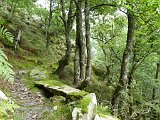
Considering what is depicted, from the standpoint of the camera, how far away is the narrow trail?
6807 mm

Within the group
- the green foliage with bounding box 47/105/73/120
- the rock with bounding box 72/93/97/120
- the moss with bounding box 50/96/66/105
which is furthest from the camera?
the moss with bounding box 50/96/66/105

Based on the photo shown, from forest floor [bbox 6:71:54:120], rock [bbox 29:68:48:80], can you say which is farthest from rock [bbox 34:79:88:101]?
rock [bbox 29:68:48:80]

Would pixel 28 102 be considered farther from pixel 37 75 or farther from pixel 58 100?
pixel 37 75

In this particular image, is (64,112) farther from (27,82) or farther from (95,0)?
(95,0)

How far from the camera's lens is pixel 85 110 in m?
6.44

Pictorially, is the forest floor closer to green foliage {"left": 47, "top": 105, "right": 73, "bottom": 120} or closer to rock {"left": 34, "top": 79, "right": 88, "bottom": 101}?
green foliage {"left": 47, "top": 105, "right": 73, "bottom": 120}

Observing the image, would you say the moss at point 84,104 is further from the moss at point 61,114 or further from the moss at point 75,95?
the moss at point 75,95

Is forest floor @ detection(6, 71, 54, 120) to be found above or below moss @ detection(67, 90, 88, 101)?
below

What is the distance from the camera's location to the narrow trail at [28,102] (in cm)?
681

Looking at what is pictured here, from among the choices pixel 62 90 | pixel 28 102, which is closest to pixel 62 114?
pixel 28 102

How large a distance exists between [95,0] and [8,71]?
33.3 ft

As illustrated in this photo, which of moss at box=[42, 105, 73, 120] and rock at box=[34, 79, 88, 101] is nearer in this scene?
moss at box=[42, 105, 73, 120]

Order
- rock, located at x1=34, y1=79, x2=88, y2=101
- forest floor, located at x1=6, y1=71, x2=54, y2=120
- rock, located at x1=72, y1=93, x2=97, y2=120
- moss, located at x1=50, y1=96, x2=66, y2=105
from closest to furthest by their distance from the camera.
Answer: rock, located at x1=72, y1=93, x2=97, y2=120 < forest floor, located at x1=6, y1=71, x2=54, y2=120 < moss, located at x1=50, y1=96, x2=66, y2=105 < rock, located at x1=34, y1=79, x2=88, y2=101

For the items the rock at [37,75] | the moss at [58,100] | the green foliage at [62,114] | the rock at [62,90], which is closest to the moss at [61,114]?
the green foliage at [62,114]
